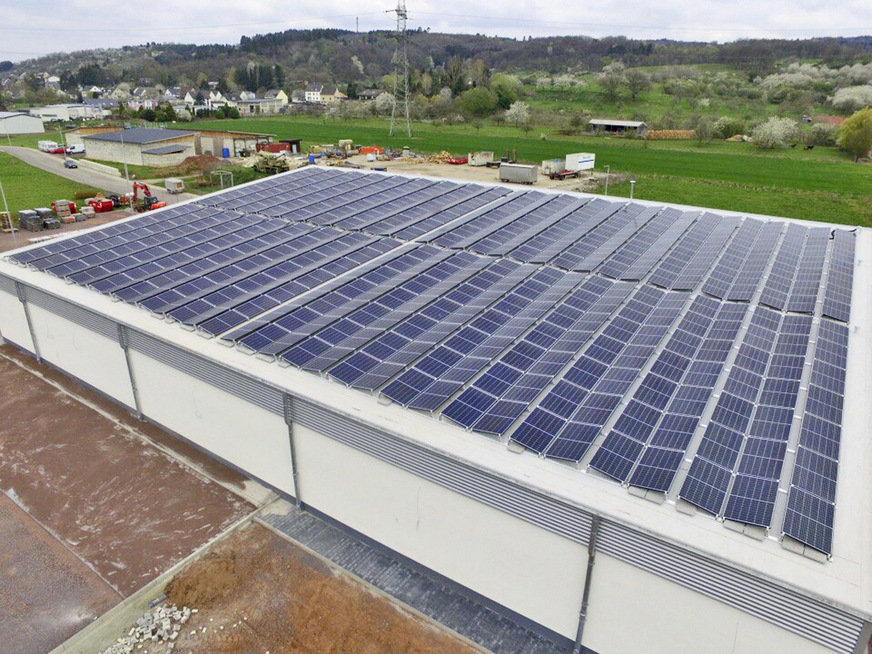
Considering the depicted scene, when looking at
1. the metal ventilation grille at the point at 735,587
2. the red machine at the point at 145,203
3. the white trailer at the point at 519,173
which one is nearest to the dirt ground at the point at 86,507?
the metal ventilation grille at the point at 735,587

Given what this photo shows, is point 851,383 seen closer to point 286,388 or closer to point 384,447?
point 384,447

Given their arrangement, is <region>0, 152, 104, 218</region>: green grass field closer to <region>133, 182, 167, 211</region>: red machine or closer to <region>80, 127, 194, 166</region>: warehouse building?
<region>80, 127, 194, 166</region>: warehouse building

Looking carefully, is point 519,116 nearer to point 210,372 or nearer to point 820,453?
point 210,372

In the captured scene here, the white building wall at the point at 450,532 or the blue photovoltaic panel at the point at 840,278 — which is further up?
the blue photovoltaic panel at the point at 840,278

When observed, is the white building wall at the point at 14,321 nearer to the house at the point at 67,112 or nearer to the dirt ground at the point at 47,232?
the dirt ground at the point at 47,232

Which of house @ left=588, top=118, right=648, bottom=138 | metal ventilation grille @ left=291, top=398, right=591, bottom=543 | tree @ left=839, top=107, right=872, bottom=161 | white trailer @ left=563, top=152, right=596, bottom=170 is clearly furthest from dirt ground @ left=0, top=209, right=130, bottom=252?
tree @ left=839, top=107, right=872, bottom=161

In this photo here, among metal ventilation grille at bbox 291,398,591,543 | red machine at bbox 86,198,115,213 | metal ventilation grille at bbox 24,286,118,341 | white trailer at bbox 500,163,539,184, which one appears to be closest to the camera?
metal ventilation grille at bbox 291,398,591,543
